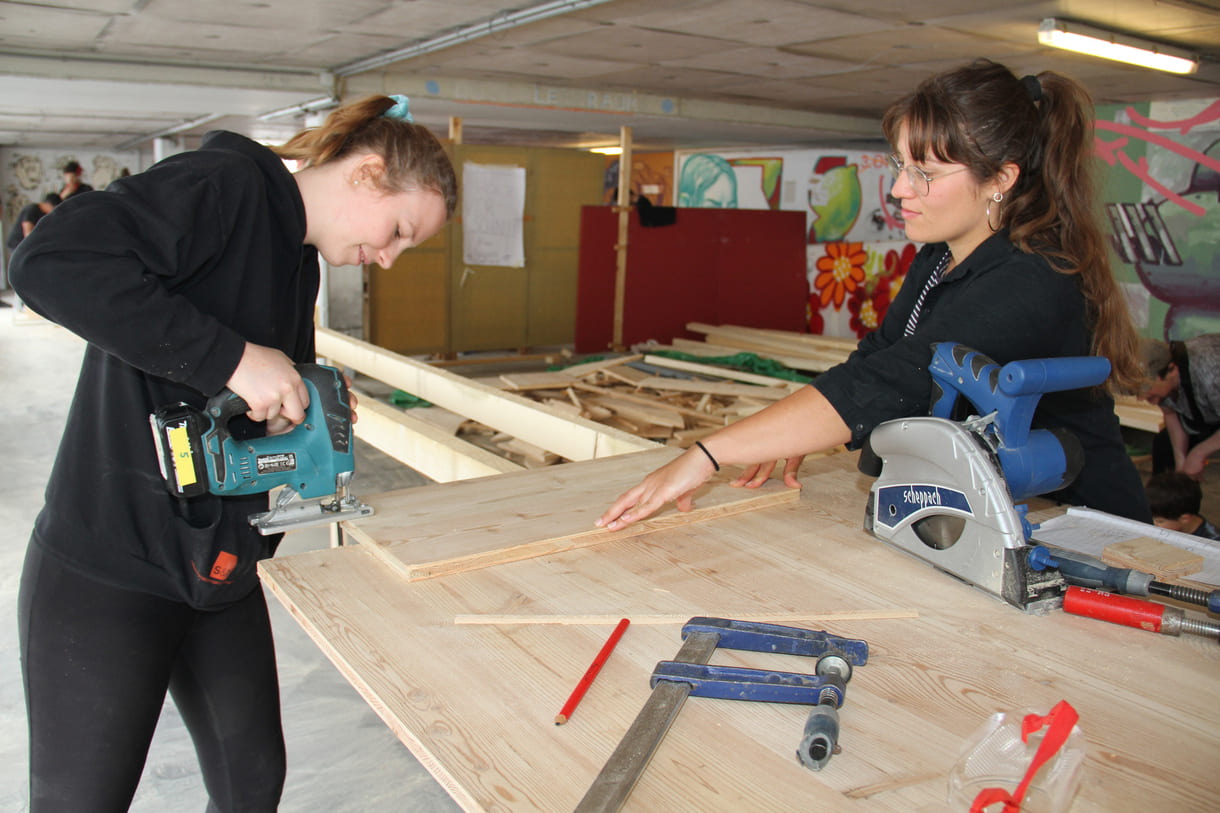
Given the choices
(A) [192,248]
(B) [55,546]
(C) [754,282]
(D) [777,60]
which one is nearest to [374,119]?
(A) [192,248]

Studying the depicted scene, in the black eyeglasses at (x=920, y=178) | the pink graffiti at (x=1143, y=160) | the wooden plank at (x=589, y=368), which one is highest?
the pink graffiti at (x=1143, y=160)

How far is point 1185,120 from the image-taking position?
7.55 meters

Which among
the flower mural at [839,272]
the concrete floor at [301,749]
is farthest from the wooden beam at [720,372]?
the flower mural at [839,272]

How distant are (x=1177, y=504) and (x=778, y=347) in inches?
142

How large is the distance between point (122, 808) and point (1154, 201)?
8.97 metres

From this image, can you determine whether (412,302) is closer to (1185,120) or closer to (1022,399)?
(1185,120)

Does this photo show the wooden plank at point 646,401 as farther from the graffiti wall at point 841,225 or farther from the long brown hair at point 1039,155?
the graffiti wall at point 841,225

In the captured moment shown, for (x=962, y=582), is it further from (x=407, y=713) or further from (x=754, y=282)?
(x=754, y=282)

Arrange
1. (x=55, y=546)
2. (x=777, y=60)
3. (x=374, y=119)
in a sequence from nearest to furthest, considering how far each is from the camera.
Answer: (x=55, y=546), (x=374, y=119), (x=777, y=60)

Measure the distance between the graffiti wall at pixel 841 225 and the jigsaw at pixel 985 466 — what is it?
9038 mm

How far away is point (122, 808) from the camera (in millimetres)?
1393

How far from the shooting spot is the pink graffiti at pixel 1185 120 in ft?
24.0

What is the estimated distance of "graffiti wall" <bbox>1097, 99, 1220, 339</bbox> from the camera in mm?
7434

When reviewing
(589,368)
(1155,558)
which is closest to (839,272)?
(589,368)
